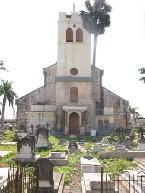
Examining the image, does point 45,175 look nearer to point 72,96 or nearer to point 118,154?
point 118,154

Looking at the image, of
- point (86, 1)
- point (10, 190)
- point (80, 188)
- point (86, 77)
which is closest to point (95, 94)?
point (86, 77)

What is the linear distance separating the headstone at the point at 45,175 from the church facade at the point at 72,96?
3449 cm

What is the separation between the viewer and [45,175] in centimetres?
1265

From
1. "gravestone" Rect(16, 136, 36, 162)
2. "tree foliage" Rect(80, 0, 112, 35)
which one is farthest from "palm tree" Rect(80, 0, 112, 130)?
"gravestone" Rect(16, 136, 36, 162)

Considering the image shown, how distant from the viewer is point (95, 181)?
1215cm

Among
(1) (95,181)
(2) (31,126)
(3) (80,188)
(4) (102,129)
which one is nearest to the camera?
(1) (95,181)

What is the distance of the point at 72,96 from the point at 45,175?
36724 millimetres

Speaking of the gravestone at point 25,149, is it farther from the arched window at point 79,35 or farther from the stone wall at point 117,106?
the arched window at point 79,35

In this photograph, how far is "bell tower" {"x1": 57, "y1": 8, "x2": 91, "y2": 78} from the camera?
50031mm

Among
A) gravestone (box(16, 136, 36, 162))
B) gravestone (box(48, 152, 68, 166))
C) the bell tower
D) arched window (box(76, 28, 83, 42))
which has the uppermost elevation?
arched window (box(76, 28, 83, 42))

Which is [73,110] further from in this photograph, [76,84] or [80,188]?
[80,188]

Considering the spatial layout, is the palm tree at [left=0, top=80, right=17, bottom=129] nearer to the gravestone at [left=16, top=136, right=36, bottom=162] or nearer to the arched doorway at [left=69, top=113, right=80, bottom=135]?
the arched doorway at [left=69, top=113, right=80, bottom=135]

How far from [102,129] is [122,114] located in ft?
11.3

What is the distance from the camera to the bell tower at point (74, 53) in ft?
164
